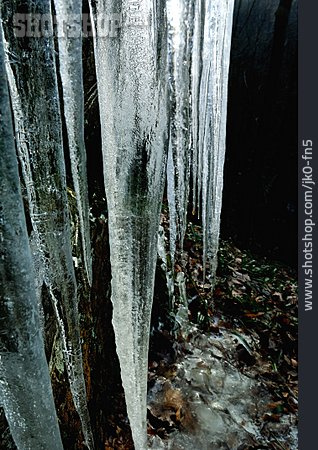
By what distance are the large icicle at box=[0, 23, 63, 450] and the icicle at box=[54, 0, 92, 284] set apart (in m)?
0.52

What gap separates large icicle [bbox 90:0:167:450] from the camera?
139 cm

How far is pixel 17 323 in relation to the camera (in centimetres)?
77

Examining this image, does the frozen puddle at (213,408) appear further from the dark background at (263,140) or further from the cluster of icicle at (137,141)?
the dark background at (263,140)

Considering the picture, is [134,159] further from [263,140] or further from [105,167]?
[263,140]

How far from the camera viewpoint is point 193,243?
4172 millimetres

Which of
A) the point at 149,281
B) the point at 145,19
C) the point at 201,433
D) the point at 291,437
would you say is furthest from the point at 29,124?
the point at 291,437

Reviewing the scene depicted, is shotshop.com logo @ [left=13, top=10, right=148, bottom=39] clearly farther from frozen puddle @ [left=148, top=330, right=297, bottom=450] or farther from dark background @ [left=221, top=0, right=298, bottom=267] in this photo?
dark background @ [left=221, top=0, right=298, bottom=267]

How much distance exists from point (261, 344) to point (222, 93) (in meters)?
2.16

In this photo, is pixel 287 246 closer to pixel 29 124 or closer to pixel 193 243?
pixel 193 243

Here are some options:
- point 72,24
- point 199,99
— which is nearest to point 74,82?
point 72,24

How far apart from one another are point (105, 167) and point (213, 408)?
6.28ft

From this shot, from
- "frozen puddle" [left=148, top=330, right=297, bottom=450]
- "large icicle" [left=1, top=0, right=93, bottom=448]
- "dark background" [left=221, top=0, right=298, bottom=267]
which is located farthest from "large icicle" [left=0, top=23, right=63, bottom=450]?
"dark background" [left=221, top=0, right=298, bottom=267]

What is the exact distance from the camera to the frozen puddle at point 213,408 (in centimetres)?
234
